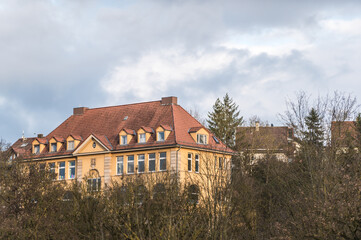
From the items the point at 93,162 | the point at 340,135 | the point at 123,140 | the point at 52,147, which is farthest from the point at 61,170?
the point at 340,135

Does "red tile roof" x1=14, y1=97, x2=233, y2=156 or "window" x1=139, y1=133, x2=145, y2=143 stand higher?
"red tile roof" x1=14, y1=97, x2=233, y2=156

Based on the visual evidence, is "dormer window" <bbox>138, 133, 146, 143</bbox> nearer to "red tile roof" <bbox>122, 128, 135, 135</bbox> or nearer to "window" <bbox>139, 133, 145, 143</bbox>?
"window" <bbox>139, 133, 145, 143</bbox>

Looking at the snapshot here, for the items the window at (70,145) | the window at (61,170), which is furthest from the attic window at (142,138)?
the window at (61,170)

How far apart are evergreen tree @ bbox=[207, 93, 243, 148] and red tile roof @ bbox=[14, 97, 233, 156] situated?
15.9 meters

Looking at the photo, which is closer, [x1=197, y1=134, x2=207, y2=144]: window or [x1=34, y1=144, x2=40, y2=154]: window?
[x1=197, y1=134, x2=207, y2=144]: window

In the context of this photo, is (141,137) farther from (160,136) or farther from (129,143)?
(160,136)

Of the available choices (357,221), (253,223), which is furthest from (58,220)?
(357,221)

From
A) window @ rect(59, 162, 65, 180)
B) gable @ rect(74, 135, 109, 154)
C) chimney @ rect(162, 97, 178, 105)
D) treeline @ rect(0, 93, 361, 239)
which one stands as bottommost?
treeline @ rect(0, 93, 361, 239)

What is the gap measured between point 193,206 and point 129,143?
29.5 m

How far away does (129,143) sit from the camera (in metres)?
62.1

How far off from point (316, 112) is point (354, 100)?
135 inches

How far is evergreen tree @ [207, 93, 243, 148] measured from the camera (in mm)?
82750

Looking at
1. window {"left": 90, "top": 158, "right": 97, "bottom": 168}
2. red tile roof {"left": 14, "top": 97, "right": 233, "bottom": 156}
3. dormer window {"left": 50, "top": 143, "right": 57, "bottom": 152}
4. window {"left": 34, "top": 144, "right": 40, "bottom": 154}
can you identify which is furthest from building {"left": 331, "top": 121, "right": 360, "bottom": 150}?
window {"left": 34, "top": 144, "right": 40, "bottom": 154}

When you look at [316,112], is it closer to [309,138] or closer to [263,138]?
[309,138]
